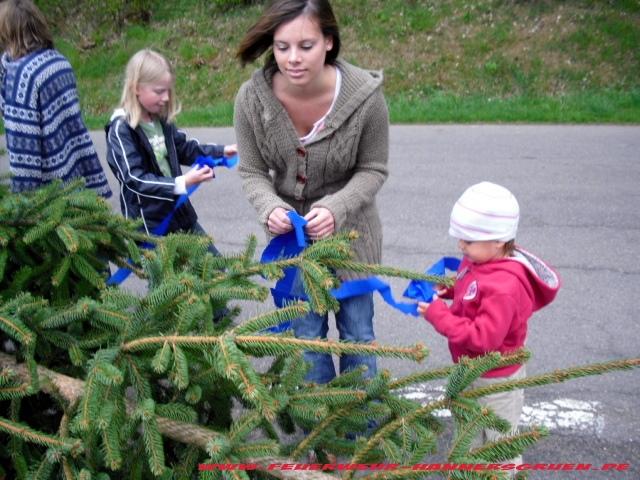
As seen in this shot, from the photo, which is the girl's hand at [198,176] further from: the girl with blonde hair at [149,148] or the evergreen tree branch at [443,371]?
the evergreen tree branch at [443,371]

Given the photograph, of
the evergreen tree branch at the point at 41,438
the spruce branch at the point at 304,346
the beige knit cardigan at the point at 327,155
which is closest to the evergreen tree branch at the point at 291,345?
the spruce branch at the point at 304,346

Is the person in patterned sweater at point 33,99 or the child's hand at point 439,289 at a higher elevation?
the person in patterned sweater at point 33,99

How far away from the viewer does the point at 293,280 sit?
7.77 feet

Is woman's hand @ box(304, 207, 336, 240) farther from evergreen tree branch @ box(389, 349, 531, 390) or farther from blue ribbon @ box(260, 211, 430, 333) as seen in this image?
evergreen tree branch @ box(389, 349, 531, 390)

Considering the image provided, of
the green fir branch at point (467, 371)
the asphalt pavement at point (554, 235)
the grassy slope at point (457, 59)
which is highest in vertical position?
the green fir branch at point (467, 371)

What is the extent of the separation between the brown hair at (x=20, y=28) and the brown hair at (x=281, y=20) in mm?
1410

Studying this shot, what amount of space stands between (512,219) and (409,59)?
424 inches

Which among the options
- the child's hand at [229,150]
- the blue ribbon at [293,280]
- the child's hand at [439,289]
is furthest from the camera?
the child's hand at [229,150]

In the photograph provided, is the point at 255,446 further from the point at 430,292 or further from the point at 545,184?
the point at 545,184

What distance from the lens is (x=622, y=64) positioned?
37.1 feet

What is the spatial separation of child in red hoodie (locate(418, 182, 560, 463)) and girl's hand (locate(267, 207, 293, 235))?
1.82 ft

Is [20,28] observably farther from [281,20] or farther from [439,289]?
[439,289]

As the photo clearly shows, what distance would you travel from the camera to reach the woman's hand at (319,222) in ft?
7.85

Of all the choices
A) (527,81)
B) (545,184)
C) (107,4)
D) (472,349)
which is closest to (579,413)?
(472,349)
